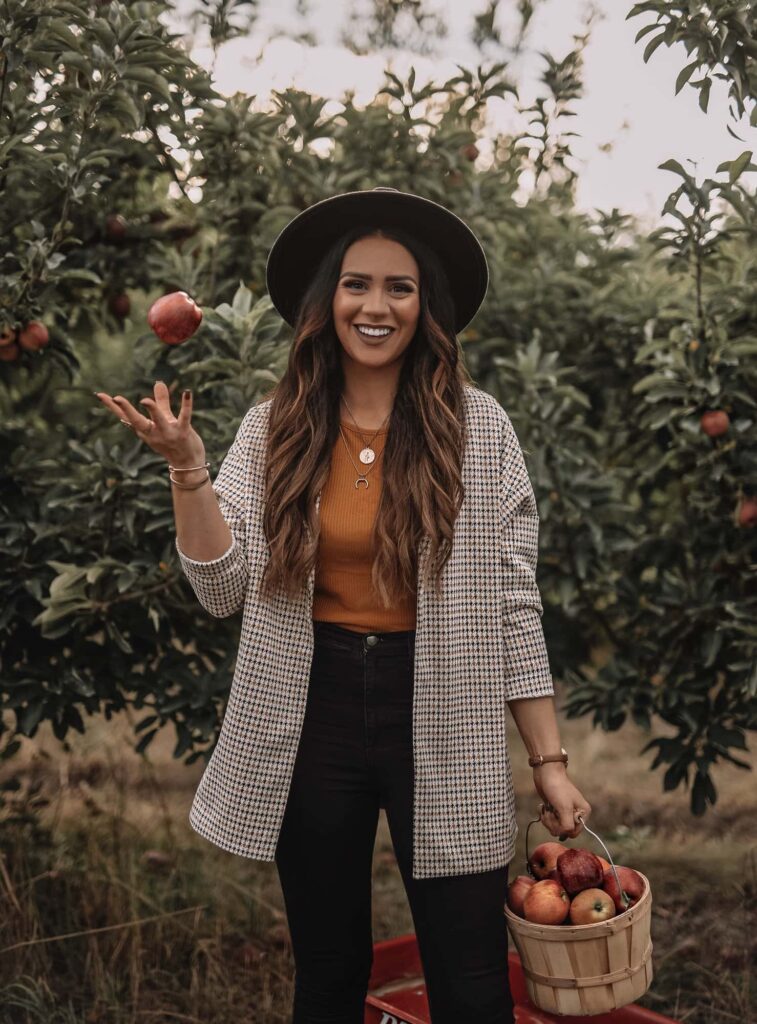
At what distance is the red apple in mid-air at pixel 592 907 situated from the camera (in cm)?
185

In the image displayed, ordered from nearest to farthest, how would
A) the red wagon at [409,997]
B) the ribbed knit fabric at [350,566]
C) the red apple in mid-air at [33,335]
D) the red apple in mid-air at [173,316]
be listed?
the ribbed knit fabric at [350,566] → the red apple in mid-air at [173,316] → the red wagon at [409,997] → the red apple in mid-air at [33,335]

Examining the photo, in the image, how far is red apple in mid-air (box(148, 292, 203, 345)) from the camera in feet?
7.01

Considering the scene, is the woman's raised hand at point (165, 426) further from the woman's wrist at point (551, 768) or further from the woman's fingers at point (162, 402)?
the woman's wrist at point (551, 768)

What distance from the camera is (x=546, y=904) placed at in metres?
1.87

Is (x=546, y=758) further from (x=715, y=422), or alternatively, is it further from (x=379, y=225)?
(x=715, y=422)

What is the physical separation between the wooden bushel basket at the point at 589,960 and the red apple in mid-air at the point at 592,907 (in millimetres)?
31

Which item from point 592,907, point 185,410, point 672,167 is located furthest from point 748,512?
point 185,410

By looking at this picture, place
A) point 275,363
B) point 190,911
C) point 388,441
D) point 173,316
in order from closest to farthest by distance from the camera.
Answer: point 388,441, point 173,316, point 275,363, point 190,911

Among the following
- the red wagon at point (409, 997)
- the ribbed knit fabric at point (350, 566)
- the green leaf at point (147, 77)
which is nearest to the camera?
the ribbed knit fabric at point (350, 566)

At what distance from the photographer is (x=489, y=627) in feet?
6.31

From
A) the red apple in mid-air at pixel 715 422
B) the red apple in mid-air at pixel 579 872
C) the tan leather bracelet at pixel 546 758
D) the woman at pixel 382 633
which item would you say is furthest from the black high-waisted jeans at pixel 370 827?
the red apple in mid-air at pixel 715 422

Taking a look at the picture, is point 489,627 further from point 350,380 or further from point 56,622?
point 56,622

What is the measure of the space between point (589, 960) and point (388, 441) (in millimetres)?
951

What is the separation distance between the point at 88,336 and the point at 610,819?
2801 millimetres
